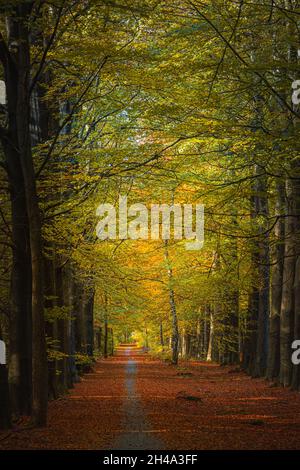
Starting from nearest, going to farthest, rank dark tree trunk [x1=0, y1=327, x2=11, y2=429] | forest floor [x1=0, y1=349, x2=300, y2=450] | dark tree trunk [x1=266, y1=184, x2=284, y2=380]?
forest floor [x1=0, y1=349, x2=300, y2=450]
dark tree trunk [x1=0, y1=327, x2=11, y2=429]
dark tree trunk [x1=266, y1=184, x2=284, y2=380]

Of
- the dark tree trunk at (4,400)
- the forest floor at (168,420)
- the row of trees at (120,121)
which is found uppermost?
the row of trees at (120,121)

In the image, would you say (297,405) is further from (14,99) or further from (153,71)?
(14,99)

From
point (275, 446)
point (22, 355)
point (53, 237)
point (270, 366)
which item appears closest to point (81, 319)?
point (270, 366)

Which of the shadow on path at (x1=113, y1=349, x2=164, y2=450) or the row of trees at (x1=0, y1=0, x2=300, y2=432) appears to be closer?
the shadow on path at (x1=113, y1=349, x2=164, y2=450)

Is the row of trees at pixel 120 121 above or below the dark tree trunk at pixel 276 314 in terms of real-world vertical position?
above

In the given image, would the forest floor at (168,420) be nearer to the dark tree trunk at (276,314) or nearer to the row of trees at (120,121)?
the dark tree trunk at (276,314)

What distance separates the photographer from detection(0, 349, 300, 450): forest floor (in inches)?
366

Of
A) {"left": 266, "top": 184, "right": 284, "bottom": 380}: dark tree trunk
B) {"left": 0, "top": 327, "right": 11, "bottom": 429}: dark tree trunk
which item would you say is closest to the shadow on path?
{"left": 0, "top": 327, "right": 11, "bottom": 429}: dark tree trunk

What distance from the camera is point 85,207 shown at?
1683cm

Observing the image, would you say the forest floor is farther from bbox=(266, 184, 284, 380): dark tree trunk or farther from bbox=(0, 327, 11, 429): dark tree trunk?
bbox=(266, 184, 284, 380): dark tree trunk

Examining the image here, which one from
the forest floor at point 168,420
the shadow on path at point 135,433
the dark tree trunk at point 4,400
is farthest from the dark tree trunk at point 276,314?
the dark tree trunk at point 4,400

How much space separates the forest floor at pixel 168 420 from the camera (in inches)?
366

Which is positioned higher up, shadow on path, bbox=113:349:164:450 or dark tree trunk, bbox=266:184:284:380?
dark tree trunk, bbox=266:184:284:380
